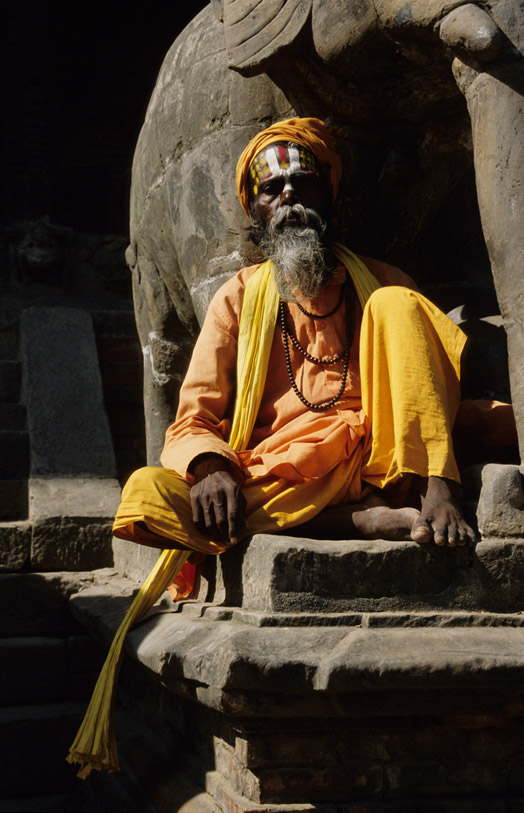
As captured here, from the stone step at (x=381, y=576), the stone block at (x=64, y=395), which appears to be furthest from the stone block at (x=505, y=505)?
the stone block at (x=64, y=395)

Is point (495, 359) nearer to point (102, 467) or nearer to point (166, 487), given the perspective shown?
point (166, 487)

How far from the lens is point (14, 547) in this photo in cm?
442

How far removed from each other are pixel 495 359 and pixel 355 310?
1.52ft

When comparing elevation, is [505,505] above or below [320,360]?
below

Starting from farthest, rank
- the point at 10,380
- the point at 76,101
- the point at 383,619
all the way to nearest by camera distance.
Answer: the point at 76,101, the point at 10,380, the point at 383,619

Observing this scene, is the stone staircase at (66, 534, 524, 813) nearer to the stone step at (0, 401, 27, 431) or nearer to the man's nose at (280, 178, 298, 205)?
the man's nose at (280, 178, 298, 205)

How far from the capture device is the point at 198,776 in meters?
2.72

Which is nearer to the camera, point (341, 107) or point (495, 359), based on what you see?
point (495, 359)

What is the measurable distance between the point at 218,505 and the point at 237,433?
14.8 inches

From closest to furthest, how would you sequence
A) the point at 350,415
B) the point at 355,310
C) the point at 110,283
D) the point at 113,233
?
the point at 350,415
the point at 355,310
the point at 110,283
the point at 113,233

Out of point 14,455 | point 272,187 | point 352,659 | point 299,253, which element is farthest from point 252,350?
point 14,455

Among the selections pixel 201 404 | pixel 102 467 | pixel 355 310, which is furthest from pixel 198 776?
pixel 102 467

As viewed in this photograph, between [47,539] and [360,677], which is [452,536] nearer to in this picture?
[360,677]

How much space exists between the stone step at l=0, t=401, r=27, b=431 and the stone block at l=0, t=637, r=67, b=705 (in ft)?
4.92
